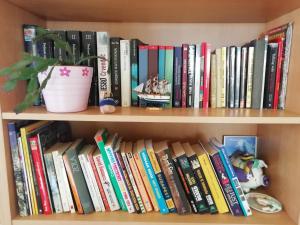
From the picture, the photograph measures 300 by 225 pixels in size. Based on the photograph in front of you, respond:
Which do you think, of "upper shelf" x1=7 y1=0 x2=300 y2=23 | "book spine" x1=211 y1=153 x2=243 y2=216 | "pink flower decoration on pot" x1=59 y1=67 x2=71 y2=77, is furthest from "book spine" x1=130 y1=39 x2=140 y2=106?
"book spine" x1=211 y1=153 x2=243 y2=216

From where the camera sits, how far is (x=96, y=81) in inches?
30.4

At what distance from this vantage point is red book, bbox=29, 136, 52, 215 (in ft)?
2.25

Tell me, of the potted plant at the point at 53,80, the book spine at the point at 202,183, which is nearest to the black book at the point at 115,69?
the potted plant at the point at 53,80

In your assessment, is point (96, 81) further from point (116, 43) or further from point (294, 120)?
point (294, 120)

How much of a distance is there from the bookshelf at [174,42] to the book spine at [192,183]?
3 cm

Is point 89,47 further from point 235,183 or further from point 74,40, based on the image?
point 235,183

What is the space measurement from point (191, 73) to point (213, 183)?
1.17ft

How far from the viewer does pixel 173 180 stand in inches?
27.8

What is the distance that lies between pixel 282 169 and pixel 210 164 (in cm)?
25

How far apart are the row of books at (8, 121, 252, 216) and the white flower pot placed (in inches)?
5.0

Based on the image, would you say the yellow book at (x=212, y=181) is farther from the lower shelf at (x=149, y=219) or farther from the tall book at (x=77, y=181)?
the tall book at (x=77, y=181)

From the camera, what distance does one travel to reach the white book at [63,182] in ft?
2.30

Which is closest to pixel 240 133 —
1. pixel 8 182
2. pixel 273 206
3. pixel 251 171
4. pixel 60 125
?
pixel 251 171

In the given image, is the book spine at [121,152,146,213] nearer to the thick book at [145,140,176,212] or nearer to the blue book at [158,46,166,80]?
the thick book at [145,140,176,212]
